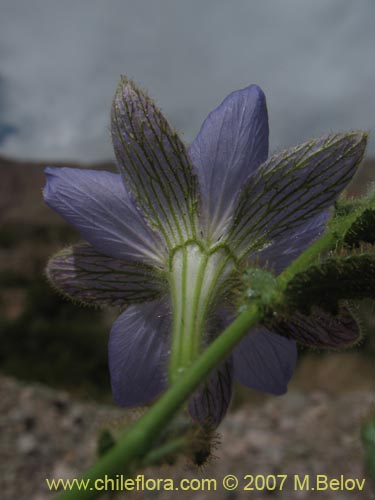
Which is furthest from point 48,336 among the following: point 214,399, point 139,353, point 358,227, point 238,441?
point 358,227

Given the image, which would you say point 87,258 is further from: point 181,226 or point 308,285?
point 308,285

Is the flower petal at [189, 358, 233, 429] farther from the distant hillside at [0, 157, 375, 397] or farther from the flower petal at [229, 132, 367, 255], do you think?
the distant hillside at [0, 157, 375, 397]

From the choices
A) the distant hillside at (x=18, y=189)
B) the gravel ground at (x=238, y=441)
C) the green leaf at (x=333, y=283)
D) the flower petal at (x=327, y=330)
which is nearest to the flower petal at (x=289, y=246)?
the flower petal at (x=327, y=330)

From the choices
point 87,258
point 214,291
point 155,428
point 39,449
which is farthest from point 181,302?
point 39,449

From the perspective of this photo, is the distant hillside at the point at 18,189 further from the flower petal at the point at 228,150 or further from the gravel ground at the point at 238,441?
the flower petal at the point at 228,150

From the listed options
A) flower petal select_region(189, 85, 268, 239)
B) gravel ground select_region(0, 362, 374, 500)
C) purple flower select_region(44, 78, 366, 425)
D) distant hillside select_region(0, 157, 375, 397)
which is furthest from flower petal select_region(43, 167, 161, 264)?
gravel ground select_region(0, 362, 374, 500)

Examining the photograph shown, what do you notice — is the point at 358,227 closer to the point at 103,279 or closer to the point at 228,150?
the point at 228,150
